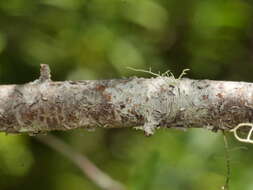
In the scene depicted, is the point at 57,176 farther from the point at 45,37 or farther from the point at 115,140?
the point at 45,37

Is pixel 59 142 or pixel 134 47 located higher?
pixel 134 47

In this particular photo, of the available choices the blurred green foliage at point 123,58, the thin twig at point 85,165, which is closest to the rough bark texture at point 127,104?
the blurred green foliage at point 123,58

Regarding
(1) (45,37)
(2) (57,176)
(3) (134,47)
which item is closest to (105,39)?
(3) (134,47)

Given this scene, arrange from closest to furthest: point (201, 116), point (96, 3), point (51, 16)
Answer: point (201, 116) < point (96, 3) < point (51, 16)

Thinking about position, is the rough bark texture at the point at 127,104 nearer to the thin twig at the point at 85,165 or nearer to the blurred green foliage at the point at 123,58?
the blurred green foliage at the point at 123,58

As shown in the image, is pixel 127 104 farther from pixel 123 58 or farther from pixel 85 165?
pixel 85 165

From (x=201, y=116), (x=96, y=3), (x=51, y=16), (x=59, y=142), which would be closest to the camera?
(x=201, y=116)

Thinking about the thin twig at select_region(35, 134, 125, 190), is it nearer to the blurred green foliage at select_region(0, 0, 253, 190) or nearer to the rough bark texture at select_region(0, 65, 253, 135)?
the blurred green foliage at select_region(0, 0, 253, 190)

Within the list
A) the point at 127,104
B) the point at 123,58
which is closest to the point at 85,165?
the point at 123,58
